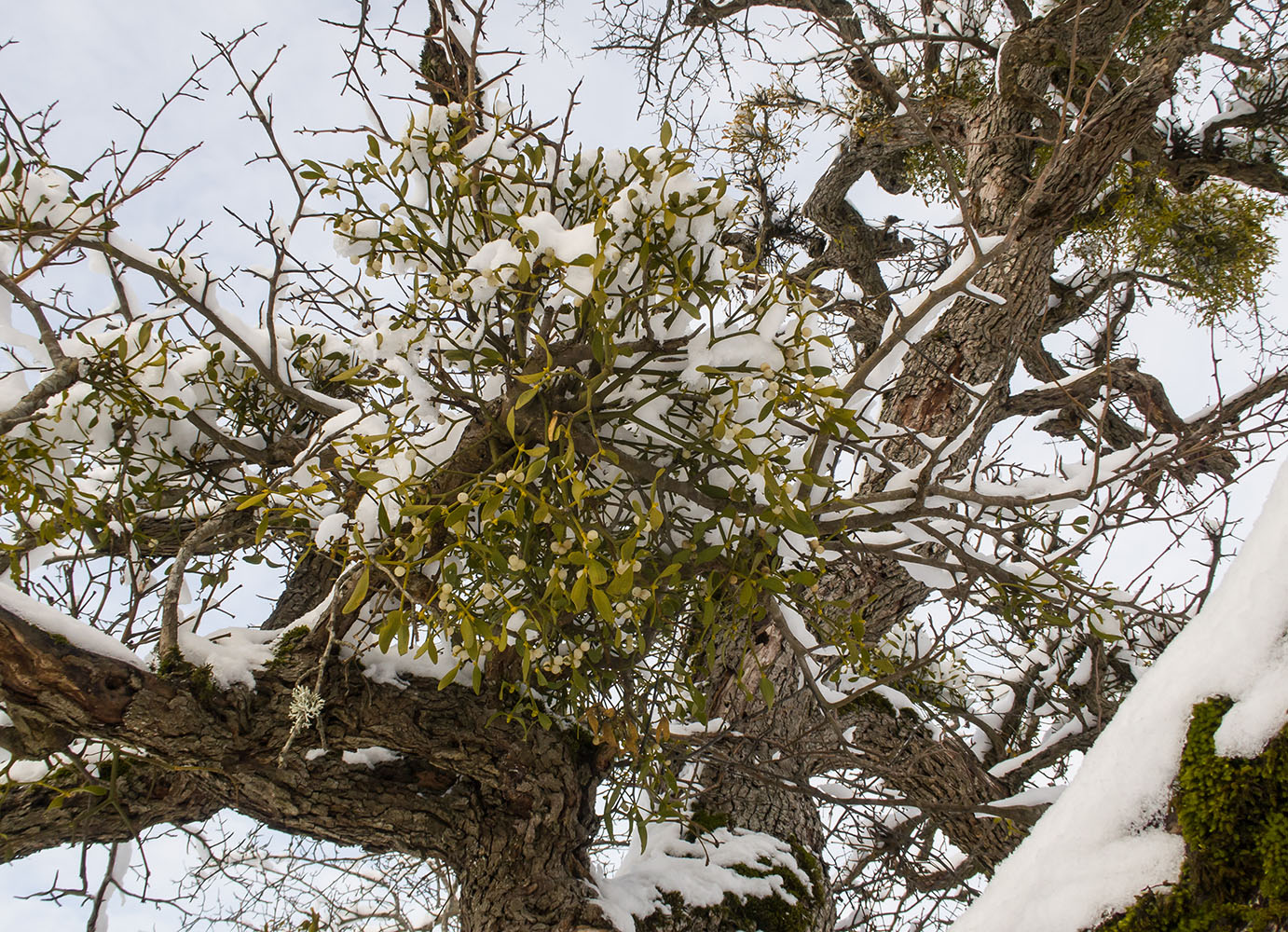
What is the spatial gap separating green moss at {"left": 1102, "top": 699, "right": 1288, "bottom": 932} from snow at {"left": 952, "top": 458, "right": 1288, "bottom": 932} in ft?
0.04

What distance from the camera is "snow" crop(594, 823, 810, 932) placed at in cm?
171

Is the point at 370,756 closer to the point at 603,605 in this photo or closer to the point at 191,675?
the point at 191,675

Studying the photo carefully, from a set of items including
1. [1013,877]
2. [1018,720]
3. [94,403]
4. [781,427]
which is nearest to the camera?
[1013,877]

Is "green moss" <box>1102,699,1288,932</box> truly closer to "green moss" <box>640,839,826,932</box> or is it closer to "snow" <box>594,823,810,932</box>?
"snow" <box>594,823,810,932</box>

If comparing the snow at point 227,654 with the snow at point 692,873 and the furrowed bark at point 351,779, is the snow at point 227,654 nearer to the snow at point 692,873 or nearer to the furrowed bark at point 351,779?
the furrowed bark at point 351,779

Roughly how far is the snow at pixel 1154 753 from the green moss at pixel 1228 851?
13 millimetres

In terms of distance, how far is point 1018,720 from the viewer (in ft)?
11.4

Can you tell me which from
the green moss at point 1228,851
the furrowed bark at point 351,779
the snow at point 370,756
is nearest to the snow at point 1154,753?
the green moss at point 1228,851

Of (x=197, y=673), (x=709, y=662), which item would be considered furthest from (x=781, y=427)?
(x=197, y=673)

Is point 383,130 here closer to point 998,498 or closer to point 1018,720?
point 998,498

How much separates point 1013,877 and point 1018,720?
3185 millimetres

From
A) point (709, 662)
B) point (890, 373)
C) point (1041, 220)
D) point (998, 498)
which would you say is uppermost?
point (1041, 220)

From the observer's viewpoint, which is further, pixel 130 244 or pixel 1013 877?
pixel 130 244

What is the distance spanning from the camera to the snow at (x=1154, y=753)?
24.0 inches
